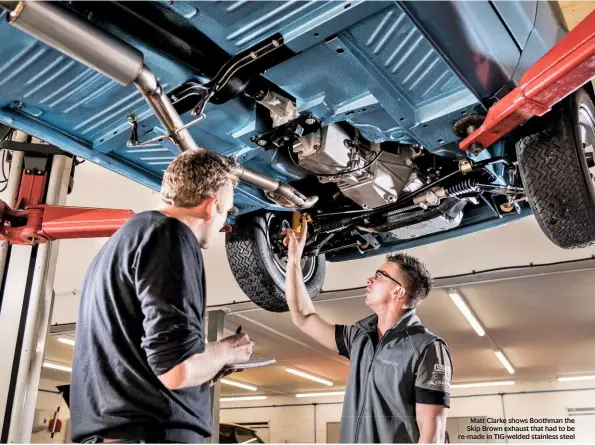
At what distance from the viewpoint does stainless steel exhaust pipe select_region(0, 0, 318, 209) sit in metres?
1.39

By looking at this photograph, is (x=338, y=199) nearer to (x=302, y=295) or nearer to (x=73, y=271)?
(x=302, y=295)

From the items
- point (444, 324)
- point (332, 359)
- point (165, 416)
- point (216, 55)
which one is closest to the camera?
point (165, 416)

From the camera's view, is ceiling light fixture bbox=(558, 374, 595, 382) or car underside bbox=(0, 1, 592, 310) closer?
car underside bbox=(0, 1, 592, 310)

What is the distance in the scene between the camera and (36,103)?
77.1 inches

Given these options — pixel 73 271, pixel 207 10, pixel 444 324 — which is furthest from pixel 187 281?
pixel 444 324

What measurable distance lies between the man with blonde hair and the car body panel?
0.69 m

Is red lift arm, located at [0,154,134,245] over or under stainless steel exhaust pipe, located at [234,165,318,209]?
under

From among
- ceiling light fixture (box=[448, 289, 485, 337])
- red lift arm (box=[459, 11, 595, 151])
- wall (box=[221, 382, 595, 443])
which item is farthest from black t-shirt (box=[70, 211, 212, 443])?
wall (box=[221, 382, 595, 443])

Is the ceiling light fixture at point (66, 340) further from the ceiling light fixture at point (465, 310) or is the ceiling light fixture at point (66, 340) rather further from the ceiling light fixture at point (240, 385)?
the ceiling light fixture at point (465, 310)

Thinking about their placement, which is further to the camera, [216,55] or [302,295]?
[302,295]

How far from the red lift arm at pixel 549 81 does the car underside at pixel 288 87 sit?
10 cm

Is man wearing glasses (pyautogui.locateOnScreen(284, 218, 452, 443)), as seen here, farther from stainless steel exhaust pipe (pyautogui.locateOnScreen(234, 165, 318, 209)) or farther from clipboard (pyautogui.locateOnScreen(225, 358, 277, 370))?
clipboard (pyautogui.locateOnScreen(225, 358, 277, 370))

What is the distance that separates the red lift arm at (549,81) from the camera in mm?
1675

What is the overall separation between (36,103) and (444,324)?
603 cm
